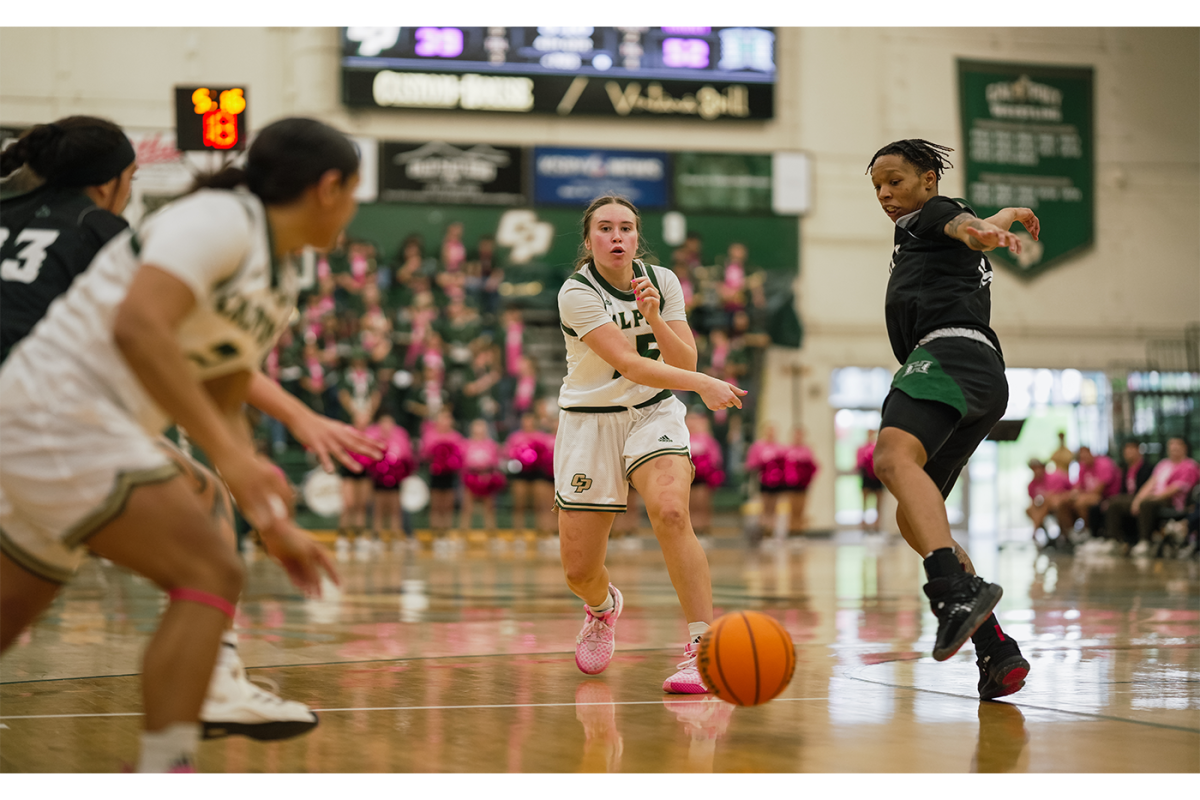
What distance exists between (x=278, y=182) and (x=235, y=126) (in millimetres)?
6451

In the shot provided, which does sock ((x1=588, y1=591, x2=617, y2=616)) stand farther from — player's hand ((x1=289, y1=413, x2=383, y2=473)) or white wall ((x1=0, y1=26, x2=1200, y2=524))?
white wall ((x1=0, y1=26, x2=1200, y2=524))

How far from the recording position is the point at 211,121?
29.4ft

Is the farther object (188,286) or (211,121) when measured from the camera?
(211,121)

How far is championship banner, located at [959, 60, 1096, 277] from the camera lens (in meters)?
23.6

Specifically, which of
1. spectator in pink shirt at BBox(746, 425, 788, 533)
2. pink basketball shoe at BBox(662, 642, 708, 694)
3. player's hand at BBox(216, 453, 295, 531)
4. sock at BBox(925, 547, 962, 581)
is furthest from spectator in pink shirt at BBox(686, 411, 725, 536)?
player's hand at BBox(216, 453, 295, 531)

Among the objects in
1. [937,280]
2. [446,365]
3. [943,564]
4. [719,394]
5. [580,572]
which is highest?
A: [446,365]

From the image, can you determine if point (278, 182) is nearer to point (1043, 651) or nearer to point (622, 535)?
point (1043, 651)

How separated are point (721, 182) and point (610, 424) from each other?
58.2 ft

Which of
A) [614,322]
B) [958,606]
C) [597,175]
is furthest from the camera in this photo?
[597,175]

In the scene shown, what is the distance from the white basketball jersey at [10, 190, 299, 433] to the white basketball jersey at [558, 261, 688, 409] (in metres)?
2.41

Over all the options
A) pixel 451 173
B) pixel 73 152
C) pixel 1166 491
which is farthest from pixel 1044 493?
pixel 73 152

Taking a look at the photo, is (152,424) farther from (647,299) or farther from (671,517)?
(671,517)

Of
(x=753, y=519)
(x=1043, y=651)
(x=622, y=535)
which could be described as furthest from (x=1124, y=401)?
(x=1043, y=651)
